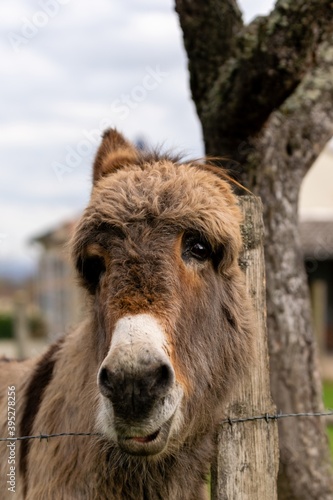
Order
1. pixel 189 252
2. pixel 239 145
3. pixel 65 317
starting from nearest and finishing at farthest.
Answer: pixel 189 252, pixel 239 145, pixel 65 317

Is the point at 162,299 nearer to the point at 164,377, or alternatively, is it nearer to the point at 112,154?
the point at 164,377

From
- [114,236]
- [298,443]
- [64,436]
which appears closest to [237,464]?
[64,436]

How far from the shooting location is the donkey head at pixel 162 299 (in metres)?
2.87

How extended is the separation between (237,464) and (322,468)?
2.54m

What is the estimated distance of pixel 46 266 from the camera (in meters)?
36.8

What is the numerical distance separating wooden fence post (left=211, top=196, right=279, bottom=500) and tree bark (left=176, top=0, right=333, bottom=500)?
1766mm

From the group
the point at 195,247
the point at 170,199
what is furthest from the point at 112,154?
the point at 195,247

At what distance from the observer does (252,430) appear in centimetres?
350

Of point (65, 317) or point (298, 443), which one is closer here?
point (298, 443)

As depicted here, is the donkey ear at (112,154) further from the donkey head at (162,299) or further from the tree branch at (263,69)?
the tree branch at (263,69)

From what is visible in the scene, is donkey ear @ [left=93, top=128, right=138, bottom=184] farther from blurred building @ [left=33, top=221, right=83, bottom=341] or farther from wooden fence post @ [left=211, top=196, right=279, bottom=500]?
blurred building @ [left=33, top=221, right=83, bottom=341]

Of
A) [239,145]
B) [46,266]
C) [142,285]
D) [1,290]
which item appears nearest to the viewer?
[142,285]

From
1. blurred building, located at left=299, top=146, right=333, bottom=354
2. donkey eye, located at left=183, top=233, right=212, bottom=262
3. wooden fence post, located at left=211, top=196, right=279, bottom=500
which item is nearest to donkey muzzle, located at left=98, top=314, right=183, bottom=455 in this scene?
donkey eye, located at left=183, top=233, right=212, bottom=262

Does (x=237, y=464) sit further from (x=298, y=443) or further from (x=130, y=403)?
(x=298, y=443)
